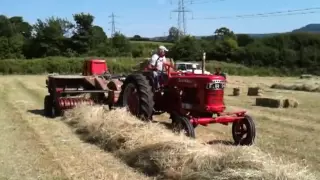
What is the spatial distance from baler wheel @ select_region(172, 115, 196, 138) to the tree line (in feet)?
144

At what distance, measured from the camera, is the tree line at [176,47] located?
56.6 m

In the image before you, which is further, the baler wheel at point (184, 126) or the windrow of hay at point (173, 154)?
the baler wheel at point (184, 126)

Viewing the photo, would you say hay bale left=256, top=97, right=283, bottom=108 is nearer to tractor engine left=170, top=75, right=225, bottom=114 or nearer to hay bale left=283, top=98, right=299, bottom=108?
hay bale left=283, top=98, right=299, bottom=108

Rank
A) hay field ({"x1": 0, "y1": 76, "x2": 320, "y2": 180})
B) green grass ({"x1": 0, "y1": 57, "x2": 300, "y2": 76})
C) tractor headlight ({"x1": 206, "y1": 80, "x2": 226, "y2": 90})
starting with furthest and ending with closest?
1. green grass ({"x1": 0, "y1": 57, "x2": 300, "y2": 76})
2. tractor headlight ({"x1": 206, "y1": 80, "x2": 226, "y2": 90})
3. hay field ({"x1": 0, "y1": 76, "x2": 320, "y2": 180})

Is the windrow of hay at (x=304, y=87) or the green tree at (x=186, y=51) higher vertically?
the green tree at (x=186, y=51)

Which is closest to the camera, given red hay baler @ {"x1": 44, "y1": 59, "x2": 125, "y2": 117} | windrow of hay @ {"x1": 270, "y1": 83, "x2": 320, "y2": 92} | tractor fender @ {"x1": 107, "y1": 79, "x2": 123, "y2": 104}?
tractor fender @ {"x1": 107, "y1": 79, "x2": 123, "y2": 104}

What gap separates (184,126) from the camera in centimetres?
880

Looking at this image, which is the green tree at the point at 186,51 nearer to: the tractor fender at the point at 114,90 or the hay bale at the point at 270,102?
the hay bale at the point at 270,102

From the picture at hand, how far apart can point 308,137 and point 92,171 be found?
16.6 feet

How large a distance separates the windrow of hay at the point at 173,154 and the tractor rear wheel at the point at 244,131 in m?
1.58

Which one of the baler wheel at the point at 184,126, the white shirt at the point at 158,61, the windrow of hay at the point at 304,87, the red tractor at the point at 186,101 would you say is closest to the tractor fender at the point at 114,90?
the red tractor at the point at 186,101

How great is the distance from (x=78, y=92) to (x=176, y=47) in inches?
1816

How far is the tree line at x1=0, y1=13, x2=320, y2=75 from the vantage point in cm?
5662

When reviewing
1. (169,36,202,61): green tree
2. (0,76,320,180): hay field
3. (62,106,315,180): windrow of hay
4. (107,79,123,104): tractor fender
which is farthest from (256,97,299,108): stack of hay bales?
(169,36,202,61): green tree
